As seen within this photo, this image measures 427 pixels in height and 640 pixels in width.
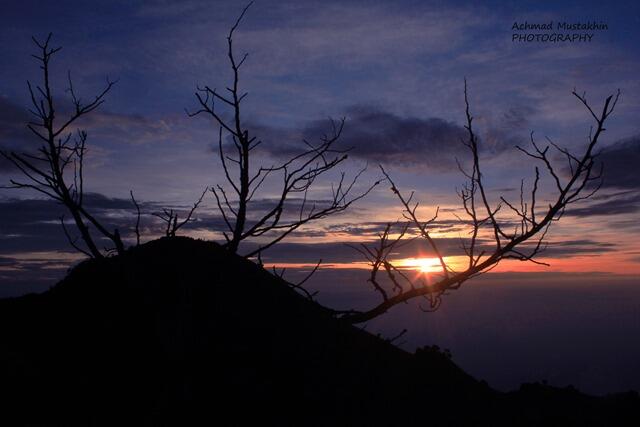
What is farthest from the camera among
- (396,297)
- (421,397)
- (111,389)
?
(396,297)

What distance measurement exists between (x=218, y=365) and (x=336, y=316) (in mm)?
2662

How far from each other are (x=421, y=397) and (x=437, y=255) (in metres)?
2.04

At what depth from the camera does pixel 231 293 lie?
21.0ft

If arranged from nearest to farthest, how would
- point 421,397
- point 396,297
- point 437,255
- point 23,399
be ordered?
point 23,399 → point 421,397 → point 437,255 → point 396,297

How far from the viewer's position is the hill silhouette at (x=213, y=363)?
469cm

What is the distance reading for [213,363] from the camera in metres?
5.21

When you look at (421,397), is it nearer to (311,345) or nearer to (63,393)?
(311,345)

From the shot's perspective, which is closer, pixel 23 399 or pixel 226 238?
pixel 23 399

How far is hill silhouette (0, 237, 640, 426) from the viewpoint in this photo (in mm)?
4691

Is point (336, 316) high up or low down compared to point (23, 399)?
up

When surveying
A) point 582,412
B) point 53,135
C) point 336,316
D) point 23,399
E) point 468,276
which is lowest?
point 582,412

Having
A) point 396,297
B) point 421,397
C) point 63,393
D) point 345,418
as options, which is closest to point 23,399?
point 63,393

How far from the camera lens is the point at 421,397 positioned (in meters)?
5.86

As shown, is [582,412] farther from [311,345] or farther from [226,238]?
[226,238]
